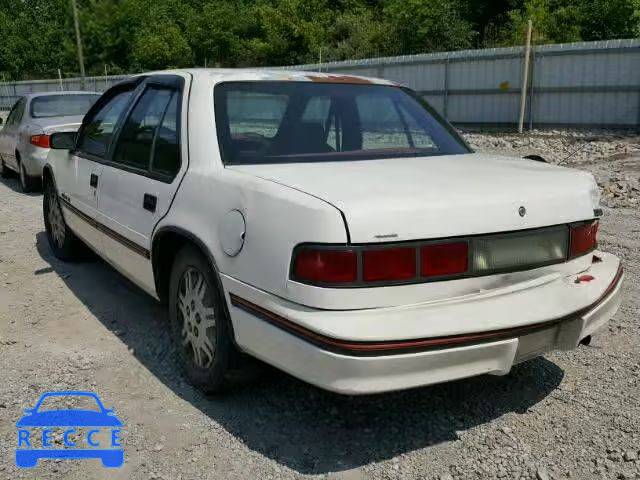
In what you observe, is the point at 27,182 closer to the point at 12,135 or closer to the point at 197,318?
the point at 12,135

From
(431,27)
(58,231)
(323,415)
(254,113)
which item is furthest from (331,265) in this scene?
(431,27)

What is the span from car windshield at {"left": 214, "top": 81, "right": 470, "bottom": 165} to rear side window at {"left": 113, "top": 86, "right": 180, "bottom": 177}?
13.2 inches

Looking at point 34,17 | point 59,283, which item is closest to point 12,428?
point 59,283

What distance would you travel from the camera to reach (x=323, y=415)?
3.08m

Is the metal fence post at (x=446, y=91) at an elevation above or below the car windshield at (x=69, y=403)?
above

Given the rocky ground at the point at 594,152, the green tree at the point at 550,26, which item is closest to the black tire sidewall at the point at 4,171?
the rocky ground at the point at 594,152

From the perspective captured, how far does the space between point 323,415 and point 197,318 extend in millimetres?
757

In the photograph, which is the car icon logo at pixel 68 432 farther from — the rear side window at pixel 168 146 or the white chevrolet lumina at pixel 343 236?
the rear side window at pixel 168 146

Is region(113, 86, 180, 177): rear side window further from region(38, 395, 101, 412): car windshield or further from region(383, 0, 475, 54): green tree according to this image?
region(383, 0, 475, 54): green tree

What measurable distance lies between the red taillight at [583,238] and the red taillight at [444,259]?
649 millimetres

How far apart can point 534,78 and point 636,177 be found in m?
9.67

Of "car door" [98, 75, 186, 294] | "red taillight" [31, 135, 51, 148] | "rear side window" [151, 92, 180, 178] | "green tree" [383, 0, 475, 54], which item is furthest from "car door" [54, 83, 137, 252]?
"green tree" [383, 0, 475, 54]

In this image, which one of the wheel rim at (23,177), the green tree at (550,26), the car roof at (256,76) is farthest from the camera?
the green tree at (550,26)

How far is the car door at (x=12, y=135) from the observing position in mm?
10051
